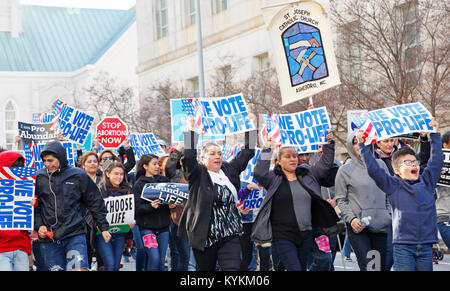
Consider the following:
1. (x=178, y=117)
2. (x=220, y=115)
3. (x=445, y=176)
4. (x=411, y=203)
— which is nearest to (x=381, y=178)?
(x=411, y=203)

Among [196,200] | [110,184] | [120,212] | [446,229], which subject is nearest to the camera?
[196,200]

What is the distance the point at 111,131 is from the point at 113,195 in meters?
6.64


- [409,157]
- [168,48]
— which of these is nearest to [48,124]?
[409,157]

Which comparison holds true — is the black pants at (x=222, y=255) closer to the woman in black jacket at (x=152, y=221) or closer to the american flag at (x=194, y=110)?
the woman in black jacket at (x=152, y=221)

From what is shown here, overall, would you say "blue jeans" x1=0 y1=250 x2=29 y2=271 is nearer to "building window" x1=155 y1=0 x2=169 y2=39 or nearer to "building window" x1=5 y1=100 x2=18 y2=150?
"building window" x1=155 y1=0 x2=169 y2=39

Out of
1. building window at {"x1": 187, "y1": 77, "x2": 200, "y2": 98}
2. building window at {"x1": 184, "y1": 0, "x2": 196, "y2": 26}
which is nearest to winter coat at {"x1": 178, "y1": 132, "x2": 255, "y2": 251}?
building window at {"x1": 187, "y1": 77, "x2": 200, "y2": 98}

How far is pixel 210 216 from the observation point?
848cm

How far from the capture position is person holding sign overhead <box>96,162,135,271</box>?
10.6 meters

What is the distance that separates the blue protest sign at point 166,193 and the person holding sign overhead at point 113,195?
396mm

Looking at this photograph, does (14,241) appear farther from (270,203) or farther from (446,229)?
(446,229)

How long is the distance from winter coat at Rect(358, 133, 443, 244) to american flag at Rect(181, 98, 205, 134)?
3226 mm

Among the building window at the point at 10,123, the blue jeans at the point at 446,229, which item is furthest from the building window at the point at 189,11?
the blue jeans at the point at 446,229

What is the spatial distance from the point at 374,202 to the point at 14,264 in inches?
147
